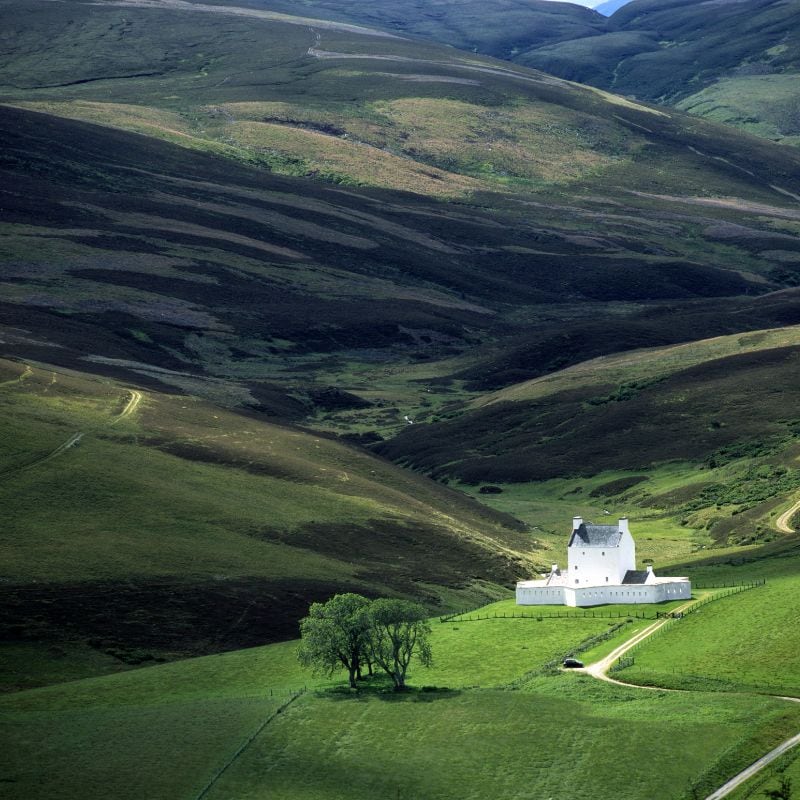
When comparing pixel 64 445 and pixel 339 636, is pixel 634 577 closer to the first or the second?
pixel 339 636

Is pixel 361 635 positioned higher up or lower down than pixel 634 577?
lower down

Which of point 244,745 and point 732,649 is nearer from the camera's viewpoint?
point 244,745

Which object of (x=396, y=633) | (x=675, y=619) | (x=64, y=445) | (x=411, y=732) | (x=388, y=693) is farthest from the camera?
(x=64, y=445)

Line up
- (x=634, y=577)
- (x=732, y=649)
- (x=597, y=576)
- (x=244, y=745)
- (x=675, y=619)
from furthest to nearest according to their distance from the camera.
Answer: (x=597, y=576) < (x=634, y=577) < (x=675, y=619) < (x=732, y=649) < (x=244, y=745)

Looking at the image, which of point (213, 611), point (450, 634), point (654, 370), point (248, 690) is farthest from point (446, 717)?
point (654, 370)

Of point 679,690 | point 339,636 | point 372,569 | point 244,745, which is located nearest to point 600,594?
point 679,690

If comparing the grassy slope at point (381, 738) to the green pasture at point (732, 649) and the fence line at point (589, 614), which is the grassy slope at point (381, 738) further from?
the fence line at point (589, 614)

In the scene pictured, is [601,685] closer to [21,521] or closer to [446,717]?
[446,717]
